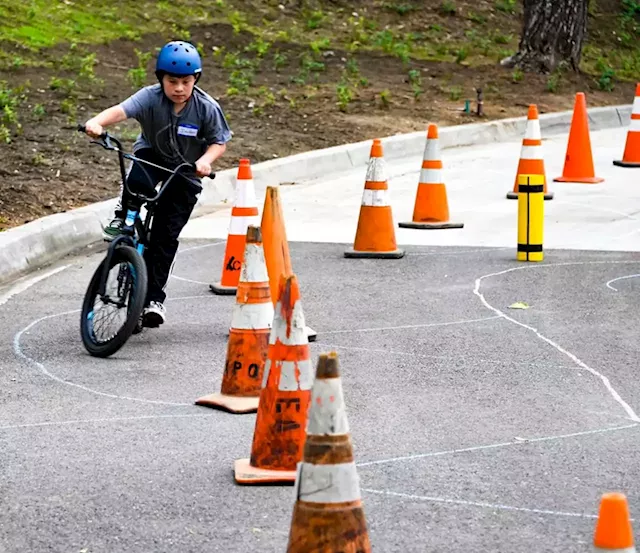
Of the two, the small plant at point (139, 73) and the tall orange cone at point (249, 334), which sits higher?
the small plant at point (139, 73)

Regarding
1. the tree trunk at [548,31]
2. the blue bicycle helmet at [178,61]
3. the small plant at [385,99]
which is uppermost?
the tree trunk at [548,31]

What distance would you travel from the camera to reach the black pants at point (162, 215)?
8.17 metres

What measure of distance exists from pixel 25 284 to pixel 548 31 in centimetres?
1290

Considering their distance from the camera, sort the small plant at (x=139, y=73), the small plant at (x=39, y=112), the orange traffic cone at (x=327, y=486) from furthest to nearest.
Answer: the small plant at (x=139, y=73) < the small plant at (x=39, y=112) < the orange traffic cone at (x=327, y=486)

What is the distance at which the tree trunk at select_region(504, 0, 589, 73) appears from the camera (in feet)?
68.3

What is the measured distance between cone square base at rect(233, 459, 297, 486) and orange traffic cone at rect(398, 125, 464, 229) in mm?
6739

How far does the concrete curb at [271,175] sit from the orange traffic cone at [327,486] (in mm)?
5945

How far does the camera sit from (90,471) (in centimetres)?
555

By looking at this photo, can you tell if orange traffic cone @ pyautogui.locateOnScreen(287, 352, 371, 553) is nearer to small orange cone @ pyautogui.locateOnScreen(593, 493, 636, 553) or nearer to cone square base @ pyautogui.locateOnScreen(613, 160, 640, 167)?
small orange cone @ pyautogui.locateOnScreen(593, 493, 636, 553)

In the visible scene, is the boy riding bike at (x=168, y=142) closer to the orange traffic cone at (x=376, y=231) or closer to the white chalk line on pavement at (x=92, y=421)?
the white chalk line on pavement at (x=92, y=421)

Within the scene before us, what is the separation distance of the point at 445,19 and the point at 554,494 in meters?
19.4

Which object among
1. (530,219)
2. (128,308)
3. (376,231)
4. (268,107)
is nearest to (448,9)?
(268,107)

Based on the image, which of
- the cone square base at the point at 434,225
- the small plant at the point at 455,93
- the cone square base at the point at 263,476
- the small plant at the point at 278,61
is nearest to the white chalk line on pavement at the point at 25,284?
the cone square base at the point at 434,225

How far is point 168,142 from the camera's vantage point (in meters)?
8.18
